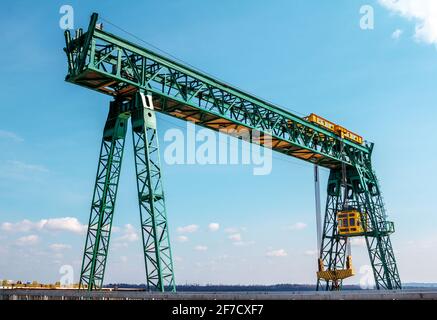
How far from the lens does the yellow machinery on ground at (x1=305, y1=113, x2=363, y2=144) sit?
48.9m

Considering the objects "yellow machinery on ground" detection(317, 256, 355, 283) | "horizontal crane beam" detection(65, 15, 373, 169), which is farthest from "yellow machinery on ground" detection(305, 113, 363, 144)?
"yellow machinery on ground" detection(317, 256, 355, 283)

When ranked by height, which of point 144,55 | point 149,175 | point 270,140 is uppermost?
point 144,55

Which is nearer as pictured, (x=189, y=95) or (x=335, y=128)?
(x=189, y=95)

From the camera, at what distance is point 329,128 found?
5069 cm

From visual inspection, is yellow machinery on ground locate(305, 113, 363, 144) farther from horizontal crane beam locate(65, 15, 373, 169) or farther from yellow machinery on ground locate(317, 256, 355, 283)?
yellow machinery on ground locate(317, 256, 355, 283)

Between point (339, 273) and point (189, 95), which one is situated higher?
point (189, 95)

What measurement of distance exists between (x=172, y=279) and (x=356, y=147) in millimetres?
31910

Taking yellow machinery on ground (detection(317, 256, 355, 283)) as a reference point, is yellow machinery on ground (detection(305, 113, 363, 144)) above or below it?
above

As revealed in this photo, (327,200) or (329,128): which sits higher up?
(329,128)

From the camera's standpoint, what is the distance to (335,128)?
51.5 m

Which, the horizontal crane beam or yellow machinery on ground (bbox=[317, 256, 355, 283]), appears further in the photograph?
yellow machinery on ground (bbox=[317, 256, 355, 283])
